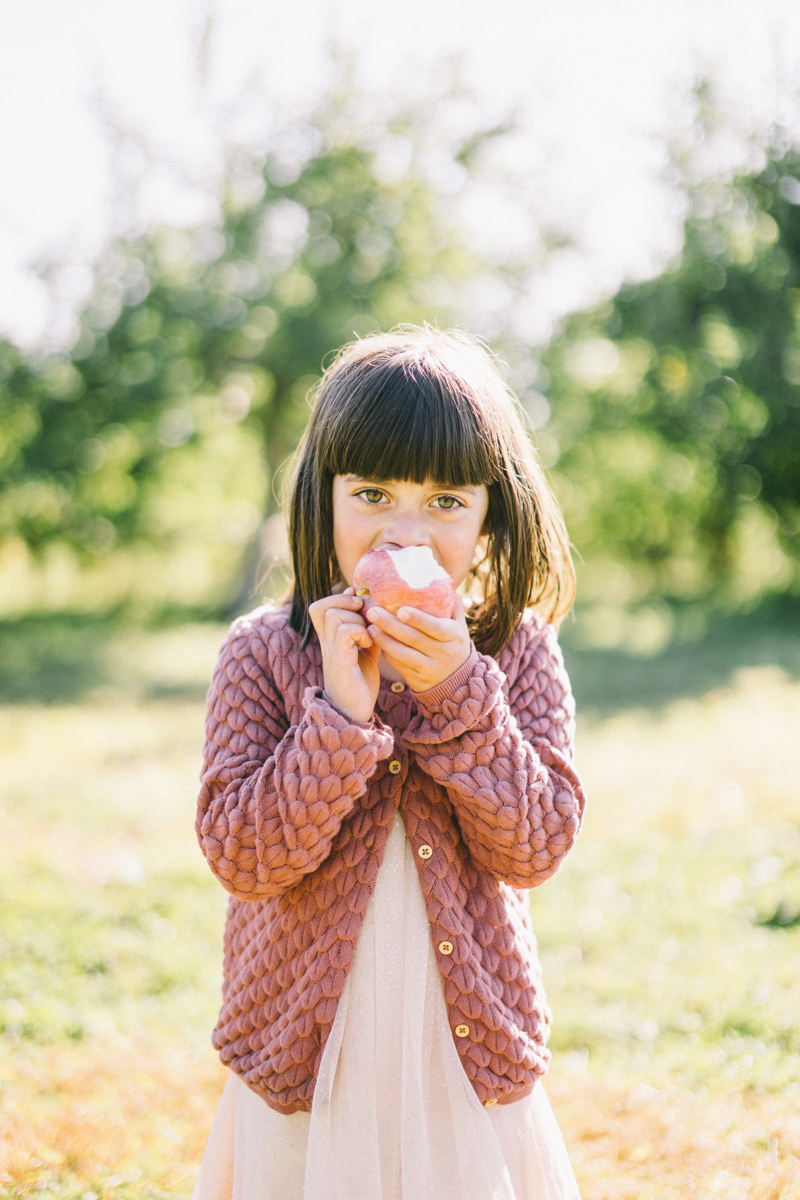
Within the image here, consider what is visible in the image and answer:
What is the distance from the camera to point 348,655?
1.45 m

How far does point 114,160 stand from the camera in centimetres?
1452

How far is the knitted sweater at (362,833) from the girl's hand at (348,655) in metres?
0.03

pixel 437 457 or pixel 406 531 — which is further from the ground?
pixel 437 457

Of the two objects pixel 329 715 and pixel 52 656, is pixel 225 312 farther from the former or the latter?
pixel 329 715

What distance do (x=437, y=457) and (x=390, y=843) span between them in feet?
2.01

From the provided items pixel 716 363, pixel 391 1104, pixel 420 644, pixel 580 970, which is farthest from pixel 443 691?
pixel 716 363

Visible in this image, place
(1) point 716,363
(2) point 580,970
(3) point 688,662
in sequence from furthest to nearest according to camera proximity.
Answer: (1) point 716,363, (3) point 688,662, (2) point 580,970

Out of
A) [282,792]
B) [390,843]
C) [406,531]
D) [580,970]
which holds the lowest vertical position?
[580,970]

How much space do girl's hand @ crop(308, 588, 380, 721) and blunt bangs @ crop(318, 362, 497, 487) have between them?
0.22 metres

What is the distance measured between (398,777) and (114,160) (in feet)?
50.1

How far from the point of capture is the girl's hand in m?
1.45

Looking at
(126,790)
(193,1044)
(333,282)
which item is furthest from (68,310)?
(193,1044)

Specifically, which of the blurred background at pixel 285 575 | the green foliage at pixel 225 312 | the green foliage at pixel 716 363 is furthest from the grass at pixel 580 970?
the green foliage at pixel 225 312

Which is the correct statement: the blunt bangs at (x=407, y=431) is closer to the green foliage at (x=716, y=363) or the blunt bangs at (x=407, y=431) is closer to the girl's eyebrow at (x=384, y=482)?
the girl's eyebrow at (x=384, y=482)
